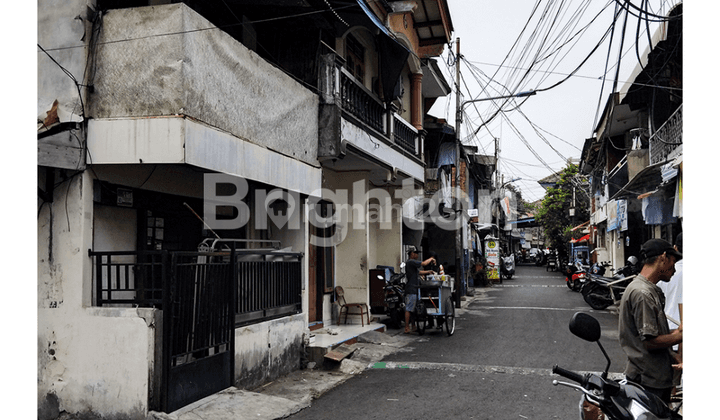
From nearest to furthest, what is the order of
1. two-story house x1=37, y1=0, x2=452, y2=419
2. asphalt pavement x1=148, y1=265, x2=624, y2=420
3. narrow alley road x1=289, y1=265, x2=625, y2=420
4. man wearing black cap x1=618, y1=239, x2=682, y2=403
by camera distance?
man wearing black cap x1=618, y1=239, x2=682, y2=403
two-story house x1=37, y1=0, x2=452, y2=419
asphalt pavement x1=148, y1=265, x2=624, y2=420
narrow alley road x1=289, y1=265, x2=625, y2=420

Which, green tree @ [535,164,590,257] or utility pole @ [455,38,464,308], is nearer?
utility pole @ [455,38,464,308]

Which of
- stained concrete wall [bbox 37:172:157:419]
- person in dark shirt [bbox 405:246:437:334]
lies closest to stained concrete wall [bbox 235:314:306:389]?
stained concrete wall [bbox 37:172:157:419]

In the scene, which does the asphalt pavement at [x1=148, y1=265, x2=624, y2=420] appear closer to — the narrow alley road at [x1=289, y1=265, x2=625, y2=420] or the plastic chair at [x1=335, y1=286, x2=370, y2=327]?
the narrow alley road at [x1=289, y1=265, x2=625, y2=420]

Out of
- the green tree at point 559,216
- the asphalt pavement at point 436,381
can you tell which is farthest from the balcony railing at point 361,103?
the green tree at point 559,216

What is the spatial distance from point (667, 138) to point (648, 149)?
3.96 metres

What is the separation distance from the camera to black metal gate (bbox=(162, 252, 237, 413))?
622 centimetres

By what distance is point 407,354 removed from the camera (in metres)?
10.5

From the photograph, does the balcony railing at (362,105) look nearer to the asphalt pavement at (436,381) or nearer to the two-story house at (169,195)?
the two-story house at (169,195)

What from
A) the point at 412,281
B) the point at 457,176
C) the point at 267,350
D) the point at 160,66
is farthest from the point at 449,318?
the point at 457,176

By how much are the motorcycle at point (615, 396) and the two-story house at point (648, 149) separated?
4935 mm

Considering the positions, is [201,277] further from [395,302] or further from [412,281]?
[395,302]

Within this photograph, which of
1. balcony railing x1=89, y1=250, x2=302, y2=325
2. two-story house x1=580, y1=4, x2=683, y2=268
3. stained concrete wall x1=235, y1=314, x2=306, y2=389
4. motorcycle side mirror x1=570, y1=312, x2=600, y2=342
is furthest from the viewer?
two-story house x1=580, y1=4, x2=683, y2=268

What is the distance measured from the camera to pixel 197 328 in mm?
6754

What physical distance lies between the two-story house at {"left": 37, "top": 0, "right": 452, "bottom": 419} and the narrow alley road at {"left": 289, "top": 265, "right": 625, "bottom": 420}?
158 cm
